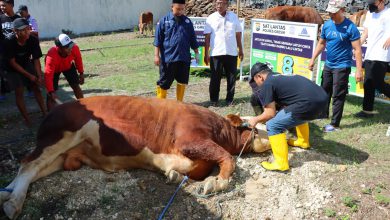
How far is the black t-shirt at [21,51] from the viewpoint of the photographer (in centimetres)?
622

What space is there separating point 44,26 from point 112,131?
19157 mm

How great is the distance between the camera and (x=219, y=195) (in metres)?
4.19

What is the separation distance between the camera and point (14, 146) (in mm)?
5539

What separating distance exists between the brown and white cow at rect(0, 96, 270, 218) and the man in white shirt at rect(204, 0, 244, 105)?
3.28 meters

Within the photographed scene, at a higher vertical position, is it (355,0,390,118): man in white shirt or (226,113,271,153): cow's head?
(355,0,390,118): man in white shirt

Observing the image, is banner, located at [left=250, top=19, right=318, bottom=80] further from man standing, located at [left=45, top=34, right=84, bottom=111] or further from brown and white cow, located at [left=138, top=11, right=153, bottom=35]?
brown and white cow, located at [left=138, top=11, right=153, bottom=35]

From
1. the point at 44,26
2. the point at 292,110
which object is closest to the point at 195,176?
the point at 292,110

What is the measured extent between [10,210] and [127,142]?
1.30 m

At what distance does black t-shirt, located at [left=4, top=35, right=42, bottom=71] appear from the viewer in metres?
6.22

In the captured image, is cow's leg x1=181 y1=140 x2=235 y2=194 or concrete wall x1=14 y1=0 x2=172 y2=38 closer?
cow's leg x1=181 y1=140 x2=235 y2=194

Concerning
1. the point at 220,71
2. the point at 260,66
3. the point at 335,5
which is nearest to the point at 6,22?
the point at 220,71

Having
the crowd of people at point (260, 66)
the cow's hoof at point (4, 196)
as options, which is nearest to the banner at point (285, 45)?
the crowd of people at point (260, 66)

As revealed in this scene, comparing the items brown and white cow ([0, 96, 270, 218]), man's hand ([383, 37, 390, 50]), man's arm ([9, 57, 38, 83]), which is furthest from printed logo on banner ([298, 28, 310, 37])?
man's arm ([9, 57, 38, 83])

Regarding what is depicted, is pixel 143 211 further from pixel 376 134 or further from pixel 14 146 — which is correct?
pixel 376 134
